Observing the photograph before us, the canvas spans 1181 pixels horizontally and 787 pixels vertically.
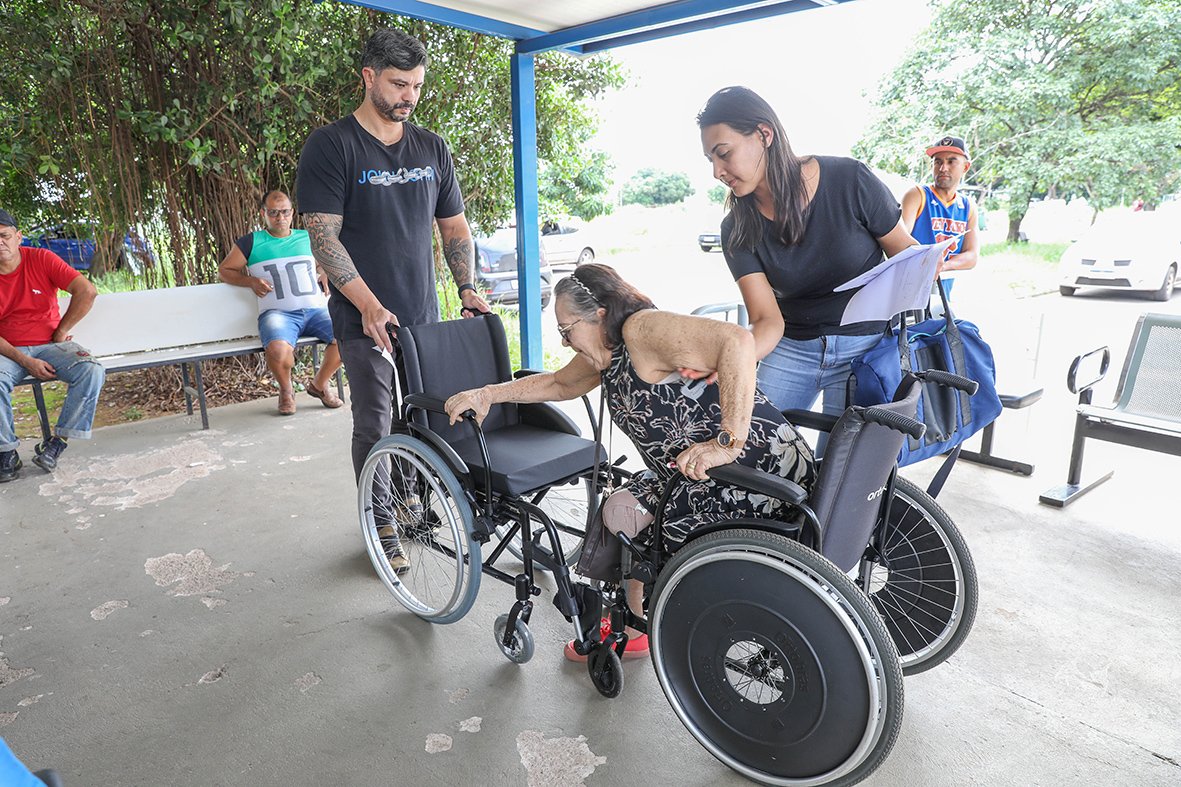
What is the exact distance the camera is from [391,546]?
8.52ft

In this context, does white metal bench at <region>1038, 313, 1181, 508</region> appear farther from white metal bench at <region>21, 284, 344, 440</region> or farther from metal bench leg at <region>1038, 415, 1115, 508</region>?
white metal bench at <region>21, 284, 344, 440</region>

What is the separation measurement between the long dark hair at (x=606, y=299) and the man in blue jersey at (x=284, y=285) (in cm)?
311

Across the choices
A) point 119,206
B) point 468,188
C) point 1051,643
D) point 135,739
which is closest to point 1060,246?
point 468,188

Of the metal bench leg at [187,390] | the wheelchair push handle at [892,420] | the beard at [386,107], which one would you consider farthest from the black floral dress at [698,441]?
the metal bench leg at [187,390]

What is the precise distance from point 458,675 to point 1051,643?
1654 mm

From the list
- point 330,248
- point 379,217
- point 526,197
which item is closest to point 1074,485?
point 379,217

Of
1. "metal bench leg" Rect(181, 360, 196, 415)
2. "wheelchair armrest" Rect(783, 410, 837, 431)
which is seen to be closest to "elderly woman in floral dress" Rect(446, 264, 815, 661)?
"wheelchair armrest" Rect(783, 410, 837, 431)

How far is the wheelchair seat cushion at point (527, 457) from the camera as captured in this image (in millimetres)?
2078

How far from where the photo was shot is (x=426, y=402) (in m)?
2.15

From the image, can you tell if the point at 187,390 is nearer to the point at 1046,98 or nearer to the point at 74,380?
the point at 74,380

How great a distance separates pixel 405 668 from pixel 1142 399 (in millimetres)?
2847

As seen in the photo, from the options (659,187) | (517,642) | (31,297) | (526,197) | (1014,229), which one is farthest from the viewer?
(659,187)

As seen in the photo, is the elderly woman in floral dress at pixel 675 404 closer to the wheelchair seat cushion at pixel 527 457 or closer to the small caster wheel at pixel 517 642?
the wheelchair seat cushion at pixel 527 457

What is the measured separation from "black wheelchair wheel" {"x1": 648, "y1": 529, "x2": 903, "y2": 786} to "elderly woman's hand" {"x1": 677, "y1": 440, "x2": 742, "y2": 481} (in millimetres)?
136
